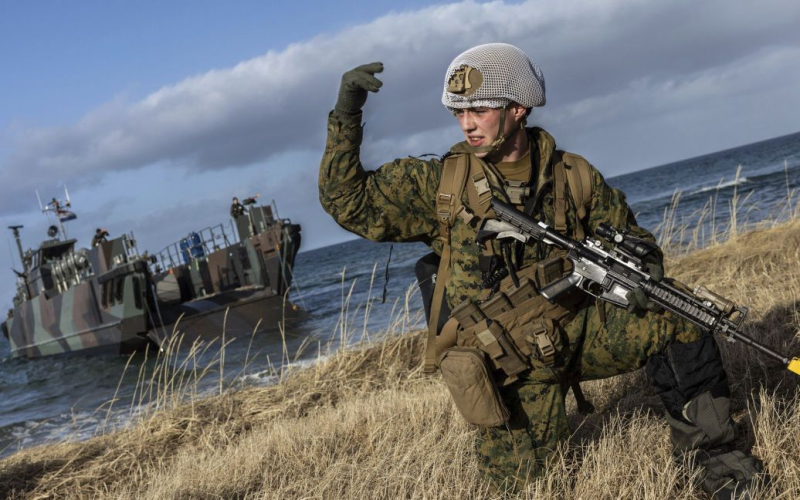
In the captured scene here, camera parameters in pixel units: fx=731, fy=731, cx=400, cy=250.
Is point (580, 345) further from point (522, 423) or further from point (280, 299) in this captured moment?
point (280, 299)

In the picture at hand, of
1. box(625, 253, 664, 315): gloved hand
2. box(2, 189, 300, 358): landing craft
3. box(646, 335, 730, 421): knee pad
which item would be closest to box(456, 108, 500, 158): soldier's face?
box(625, 253, 664, 315): gloved hand

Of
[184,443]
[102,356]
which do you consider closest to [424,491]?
[184,443]

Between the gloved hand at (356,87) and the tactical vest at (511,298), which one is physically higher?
the gloved hand at (356,87)

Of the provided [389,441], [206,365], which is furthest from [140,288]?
[389,441]

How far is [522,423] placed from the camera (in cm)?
318

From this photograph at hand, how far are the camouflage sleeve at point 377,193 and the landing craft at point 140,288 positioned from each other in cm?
1390

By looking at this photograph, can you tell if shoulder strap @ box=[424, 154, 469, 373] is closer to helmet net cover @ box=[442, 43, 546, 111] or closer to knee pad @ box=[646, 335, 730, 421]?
helmet net cover @ box=[442, 43, 546, 111]

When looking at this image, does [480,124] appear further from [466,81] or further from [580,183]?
[580,183]

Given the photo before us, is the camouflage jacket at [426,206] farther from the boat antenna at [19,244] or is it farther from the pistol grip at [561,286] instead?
the boat antenna at [19,244]

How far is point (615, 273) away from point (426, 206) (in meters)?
0.85

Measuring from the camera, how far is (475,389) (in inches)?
116

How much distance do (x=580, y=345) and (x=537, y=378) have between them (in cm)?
25

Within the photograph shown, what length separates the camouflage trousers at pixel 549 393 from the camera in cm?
309

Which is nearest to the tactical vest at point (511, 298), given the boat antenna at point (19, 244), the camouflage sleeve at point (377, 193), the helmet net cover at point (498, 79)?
the camouflage sleeve at point (377, 193)
